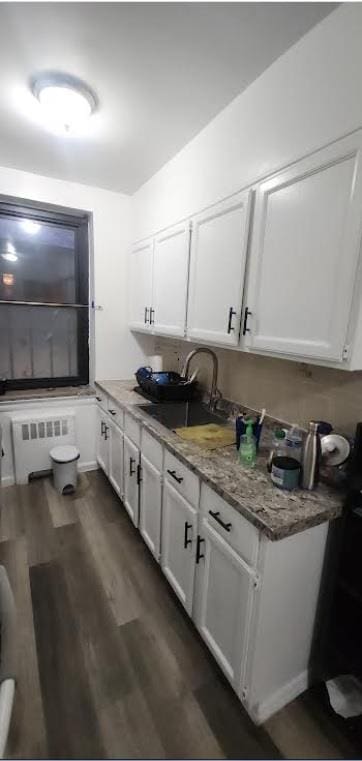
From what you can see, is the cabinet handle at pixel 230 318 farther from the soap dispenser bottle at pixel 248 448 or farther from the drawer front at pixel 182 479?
the drawer front at pixel 182 479

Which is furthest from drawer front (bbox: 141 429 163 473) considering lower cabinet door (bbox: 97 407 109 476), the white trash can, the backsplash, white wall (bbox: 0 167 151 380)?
white wall (bbox: 0 167 151 380)

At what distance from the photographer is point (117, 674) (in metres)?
1.29

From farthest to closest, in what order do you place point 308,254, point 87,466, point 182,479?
point 87,466, point 182,479, point 308,254

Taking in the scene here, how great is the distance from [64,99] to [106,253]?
129cm

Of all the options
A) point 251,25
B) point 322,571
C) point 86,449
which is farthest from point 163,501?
point 251,25

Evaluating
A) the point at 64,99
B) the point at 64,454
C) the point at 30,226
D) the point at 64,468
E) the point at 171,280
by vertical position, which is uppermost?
the point at 64,99

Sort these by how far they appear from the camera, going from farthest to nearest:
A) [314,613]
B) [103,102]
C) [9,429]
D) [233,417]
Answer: [9,429]
[233,417]
[103,102]
[314,613]

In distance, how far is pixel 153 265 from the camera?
231 centimetres

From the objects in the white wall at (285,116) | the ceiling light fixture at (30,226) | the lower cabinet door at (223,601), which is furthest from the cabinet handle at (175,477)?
the ceiling light fixture at (30,226)

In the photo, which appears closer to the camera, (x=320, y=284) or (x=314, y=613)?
(x=320, y=284)

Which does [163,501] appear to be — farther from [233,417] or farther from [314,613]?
[314,613]

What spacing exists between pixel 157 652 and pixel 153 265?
7.36ft

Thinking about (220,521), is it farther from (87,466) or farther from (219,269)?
(87,466)

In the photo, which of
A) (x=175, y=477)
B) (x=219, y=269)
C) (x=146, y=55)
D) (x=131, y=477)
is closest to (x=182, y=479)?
(x=175, y=477)
